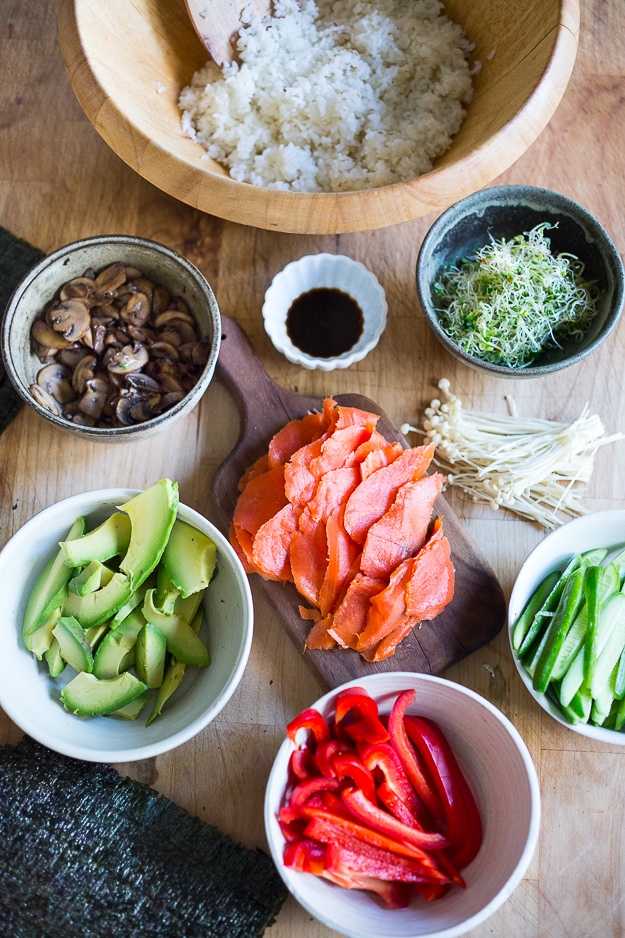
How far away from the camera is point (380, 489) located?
183 cm

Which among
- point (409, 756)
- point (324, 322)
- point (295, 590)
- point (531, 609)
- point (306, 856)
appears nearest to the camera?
point (306, 856)

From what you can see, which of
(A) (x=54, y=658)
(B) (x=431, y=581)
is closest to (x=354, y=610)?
(B) (x=431, y=581)

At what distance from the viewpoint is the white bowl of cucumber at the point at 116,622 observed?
5.49 ft

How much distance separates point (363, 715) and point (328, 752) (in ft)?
0.34

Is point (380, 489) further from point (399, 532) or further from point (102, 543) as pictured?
point (102, 543)

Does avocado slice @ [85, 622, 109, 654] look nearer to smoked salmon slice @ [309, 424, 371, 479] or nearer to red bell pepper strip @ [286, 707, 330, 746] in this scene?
red bell pepper strip @ [286, 707, 330, 746]

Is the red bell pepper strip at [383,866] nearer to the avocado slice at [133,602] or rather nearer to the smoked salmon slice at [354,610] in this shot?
the smoked salmon slice at [354,610]

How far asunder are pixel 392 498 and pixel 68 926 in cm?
113

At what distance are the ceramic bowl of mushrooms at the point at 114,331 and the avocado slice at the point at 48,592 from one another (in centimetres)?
32

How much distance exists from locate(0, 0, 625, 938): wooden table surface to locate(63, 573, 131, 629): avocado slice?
0.36 meters

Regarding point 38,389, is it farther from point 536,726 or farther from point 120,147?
point 536,726

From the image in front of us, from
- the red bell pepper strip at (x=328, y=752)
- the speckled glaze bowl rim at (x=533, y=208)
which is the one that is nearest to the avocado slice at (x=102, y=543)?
the red bell pepper strip at (x=328, y=752)

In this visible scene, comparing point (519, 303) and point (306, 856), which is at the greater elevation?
point (519, 303)

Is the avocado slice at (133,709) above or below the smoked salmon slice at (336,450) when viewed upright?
below
